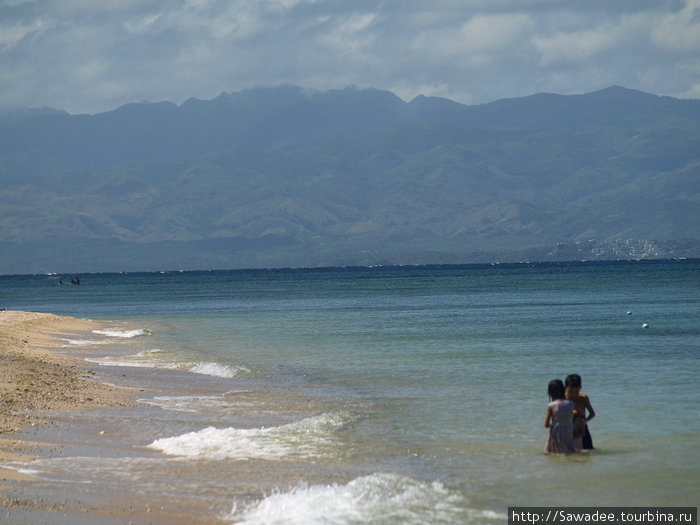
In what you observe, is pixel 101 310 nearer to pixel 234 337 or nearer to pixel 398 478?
pixel 234 337

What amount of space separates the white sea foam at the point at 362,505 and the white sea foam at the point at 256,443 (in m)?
2.38

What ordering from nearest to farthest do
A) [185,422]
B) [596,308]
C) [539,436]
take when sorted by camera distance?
1. [539,436]
2. [185,422]
3. [596,308]

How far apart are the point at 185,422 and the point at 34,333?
89.4ft

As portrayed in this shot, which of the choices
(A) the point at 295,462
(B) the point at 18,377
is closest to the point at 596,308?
(B) the point at 18,377

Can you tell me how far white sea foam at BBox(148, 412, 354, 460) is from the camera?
15359 mm

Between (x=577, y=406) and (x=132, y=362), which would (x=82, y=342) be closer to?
(x=132, y=362)

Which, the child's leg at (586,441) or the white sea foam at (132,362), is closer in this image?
the child's leg at (586,441)

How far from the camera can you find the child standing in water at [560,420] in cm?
1497

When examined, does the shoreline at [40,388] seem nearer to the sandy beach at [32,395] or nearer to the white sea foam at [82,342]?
the sandy beach at [32,395]

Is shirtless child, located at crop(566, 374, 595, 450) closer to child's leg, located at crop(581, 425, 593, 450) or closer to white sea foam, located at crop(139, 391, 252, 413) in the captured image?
child's leg, located at crop(581, 425, 593, 450)

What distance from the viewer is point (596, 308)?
197 ft

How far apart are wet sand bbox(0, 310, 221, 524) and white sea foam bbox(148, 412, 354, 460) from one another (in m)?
2.13

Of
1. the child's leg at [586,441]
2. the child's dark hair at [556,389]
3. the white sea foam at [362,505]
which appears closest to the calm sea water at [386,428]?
the white sea foam at [362,505]

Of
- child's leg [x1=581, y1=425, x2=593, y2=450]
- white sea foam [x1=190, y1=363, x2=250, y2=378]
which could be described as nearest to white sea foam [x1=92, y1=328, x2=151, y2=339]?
white sea foam [x1=190, y1=363, x2=250, y2=378]
